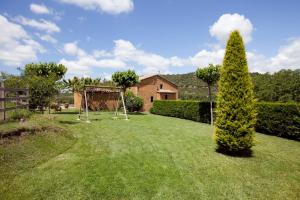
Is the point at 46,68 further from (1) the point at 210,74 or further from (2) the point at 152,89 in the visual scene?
(1) the point at 210,74

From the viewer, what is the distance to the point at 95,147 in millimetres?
6879

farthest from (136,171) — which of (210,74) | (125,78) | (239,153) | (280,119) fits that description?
(125,78)

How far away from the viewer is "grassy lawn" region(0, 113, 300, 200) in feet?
12.9

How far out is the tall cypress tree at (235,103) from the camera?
635cm

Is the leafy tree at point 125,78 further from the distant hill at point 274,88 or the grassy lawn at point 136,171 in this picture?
the distant hill at point 274,88

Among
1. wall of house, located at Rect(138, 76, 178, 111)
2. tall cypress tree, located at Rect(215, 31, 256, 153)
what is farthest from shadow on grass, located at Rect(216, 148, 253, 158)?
wall of house, located at Rect(138, 76, 178, 111)

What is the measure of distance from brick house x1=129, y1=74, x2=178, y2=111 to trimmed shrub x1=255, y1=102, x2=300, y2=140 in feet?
59.7

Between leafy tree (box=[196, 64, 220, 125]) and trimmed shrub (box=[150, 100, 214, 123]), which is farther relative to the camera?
trimmed shrub (box=[150, 100, 214, 123])

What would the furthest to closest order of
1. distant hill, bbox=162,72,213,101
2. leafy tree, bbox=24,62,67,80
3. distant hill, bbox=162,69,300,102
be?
distant hill, bbox=162,72,213,101, distant hill, bbox=162,69,300,102, leafy tree, bbox=24,62,67,80

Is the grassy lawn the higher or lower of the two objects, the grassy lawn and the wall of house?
the lower

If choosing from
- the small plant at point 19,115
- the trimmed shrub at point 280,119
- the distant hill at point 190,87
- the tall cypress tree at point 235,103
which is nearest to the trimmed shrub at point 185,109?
the trimmed shrub at point 280,119

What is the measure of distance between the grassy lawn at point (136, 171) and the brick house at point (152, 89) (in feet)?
68.9

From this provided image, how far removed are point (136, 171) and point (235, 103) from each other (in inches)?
142

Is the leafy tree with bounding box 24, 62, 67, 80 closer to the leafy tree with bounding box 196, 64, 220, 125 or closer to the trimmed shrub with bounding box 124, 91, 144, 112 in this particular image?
the trimmed shrub with bounding box 124, 91, 144, 112
